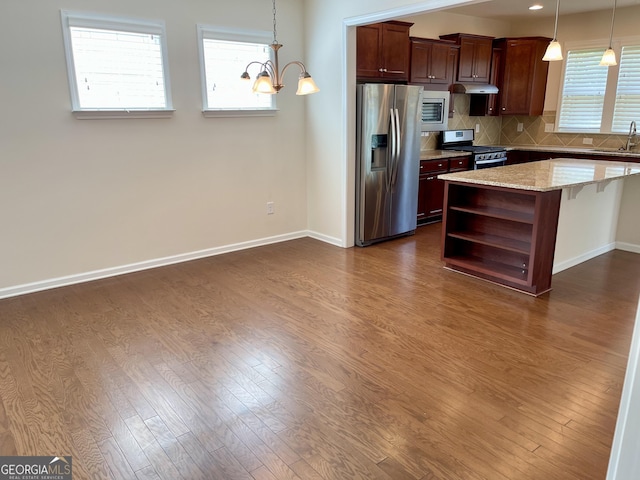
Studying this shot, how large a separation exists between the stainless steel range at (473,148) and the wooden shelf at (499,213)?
2427 mm

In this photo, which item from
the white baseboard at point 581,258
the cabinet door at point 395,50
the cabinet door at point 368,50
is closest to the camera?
the white baseboard at point 581,258

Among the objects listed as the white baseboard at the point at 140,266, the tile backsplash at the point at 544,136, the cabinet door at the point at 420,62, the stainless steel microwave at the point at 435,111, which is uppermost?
the cabinet door at the point at 420,62

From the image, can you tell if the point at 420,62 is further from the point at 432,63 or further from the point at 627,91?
the point at 627,91

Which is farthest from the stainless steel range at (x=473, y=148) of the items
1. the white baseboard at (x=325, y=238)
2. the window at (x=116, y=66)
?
the window at (x=116, y=66)

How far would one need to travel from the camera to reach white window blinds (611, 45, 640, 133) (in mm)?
6027

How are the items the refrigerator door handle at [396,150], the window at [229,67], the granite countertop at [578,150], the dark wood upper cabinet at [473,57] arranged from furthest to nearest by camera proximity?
the dark wood upper cabinet at [473,57]
the granite countertop at [578,150]
the refrigerator door handle at [396,150]
the window at [229,67]

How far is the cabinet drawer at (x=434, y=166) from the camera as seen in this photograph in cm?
586

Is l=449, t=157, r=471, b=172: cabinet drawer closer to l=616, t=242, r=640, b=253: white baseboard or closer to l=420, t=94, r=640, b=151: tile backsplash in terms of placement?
l=420, t=94, r=640, b=151: tile backsplash

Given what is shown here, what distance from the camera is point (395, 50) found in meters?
5.33

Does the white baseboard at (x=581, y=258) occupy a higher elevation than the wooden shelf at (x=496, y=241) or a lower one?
lower

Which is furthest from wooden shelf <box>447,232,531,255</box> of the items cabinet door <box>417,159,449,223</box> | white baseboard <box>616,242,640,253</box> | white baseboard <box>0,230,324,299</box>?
white baseboard <box>616,242,640,253</box>

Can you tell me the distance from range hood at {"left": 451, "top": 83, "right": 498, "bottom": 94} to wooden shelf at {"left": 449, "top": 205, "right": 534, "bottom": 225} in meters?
2.85

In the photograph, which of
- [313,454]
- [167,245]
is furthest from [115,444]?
[167,245]

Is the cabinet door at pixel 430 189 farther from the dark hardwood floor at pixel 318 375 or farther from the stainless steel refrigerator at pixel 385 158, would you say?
the dark hardwood floor at pixel 318 375
